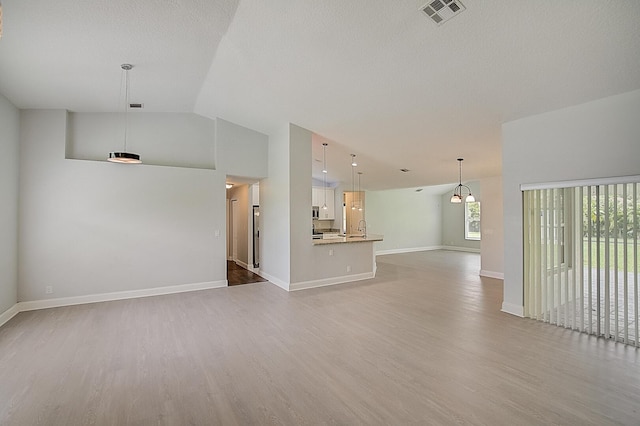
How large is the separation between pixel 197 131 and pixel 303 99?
2.78 metres

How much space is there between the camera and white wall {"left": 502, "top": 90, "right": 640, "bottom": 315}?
3.33 metres

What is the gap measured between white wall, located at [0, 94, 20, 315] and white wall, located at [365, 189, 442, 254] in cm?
972

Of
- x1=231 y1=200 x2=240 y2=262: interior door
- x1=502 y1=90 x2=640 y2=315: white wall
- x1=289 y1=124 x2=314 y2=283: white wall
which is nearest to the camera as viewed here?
x1=502 y1=90 x2=640 y2=315: white wall

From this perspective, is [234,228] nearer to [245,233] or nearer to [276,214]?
[245,233]

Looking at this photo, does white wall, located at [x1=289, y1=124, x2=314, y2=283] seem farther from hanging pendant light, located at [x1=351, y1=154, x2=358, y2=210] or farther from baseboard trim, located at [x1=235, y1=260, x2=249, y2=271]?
baseboard trim, located at [x1=235, y1=260, x2=249, y2=271]

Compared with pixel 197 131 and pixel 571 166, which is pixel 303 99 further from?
pixel 571 166

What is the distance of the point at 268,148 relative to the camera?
22.4 feet

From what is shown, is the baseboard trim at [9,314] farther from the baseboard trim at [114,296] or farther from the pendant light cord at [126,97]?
the pendant light cord at [126,97]

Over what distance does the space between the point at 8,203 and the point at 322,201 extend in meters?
8.28

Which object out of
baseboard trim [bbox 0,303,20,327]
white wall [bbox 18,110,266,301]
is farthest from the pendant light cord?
baseboard trim [bbox 0,303,20,327]

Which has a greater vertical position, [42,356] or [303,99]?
[303,99]

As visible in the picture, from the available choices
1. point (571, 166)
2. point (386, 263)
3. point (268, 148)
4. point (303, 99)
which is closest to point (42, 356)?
point (303, 99)

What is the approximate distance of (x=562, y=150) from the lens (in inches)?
151

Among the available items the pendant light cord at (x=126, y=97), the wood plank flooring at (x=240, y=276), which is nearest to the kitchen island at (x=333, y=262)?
the wood plank flooring at (x=240, y=276)
